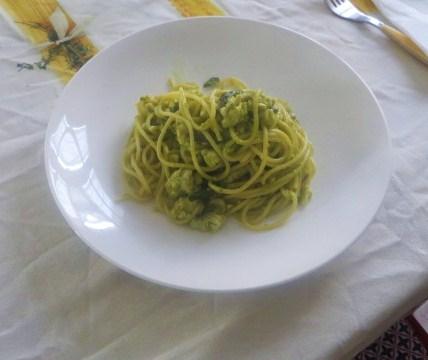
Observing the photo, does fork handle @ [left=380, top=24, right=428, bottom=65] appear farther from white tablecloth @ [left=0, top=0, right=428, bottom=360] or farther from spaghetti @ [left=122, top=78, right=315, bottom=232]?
spaghetti @ [left=122, top=78, right=315, bottom=232]

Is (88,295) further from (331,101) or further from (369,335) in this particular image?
(331,101)

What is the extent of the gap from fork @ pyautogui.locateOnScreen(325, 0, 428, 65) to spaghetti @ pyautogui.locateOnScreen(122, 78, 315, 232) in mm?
329

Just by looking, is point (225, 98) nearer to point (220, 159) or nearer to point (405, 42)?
point (220, 159)

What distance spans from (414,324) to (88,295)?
62 cm

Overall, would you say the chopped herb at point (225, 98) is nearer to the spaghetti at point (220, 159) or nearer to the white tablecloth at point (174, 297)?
the spaghetti at point (220, 159)

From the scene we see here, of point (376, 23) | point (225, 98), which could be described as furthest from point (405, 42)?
point (225, 98)

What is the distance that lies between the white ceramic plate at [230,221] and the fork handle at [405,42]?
0.21 metres

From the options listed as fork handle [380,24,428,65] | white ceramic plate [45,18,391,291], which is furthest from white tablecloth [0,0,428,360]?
fork handle [380,24,428,65]

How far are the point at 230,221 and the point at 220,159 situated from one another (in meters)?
0.09

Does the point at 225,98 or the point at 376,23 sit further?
the point at 376,23

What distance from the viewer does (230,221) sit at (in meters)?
0.65

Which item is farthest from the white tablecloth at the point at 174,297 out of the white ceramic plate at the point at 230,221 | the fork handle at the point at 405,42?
the fork handle at the point at 405,42

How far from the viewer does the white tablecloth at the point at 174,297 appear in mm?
570

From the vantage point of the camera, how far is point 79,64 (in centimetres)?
88
